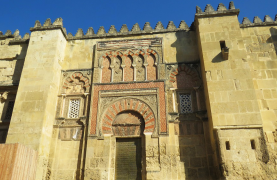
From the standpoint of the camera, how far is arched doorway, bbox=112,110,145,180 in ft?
17.0

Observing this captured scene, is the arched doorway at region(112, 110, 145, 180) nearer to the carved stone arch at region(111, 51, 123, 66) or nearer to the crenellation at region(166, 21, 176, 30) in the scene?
the carved stone arch at region(111, 51, 123, 66)

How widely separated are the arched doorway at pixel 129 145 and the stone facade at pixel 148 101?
23 mm

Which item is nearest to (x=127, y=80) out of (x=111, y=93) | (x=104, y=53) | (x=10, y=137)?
(x=111, y=93)

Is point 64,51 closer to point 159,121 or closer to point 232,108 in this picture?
point 159,121

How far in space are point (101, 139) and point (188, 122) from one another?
206 centimetres

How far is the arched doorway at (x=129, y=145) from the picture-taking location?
5.19 m

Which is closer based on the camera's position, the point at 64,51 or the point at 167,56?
the point at 167,56

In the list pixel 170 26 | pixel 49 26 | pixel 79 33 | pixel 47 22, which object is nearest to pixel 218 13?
pixel 170 26

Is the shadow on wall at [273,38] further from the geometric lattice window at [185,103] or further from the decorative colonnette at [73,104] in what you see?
the decorative colonnette at [73,104]

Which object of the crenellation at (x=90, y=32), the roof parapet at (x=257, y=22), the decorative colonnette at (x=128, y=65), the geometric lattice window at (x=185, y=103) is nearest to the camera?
the geometric lattice window at (x=185, y=103)

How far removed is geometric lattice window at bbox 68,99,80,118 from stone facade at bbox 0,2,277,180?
0.03m

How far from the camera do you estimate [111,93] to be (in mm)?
5914

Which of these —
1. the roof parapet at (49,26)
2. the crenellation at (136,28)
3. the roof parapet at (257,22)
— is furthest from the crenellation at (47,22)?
the roof parapet at (257,22)

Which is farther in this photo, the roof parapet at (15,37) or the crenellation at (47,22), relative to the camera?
the roof parapet at (15,37)
